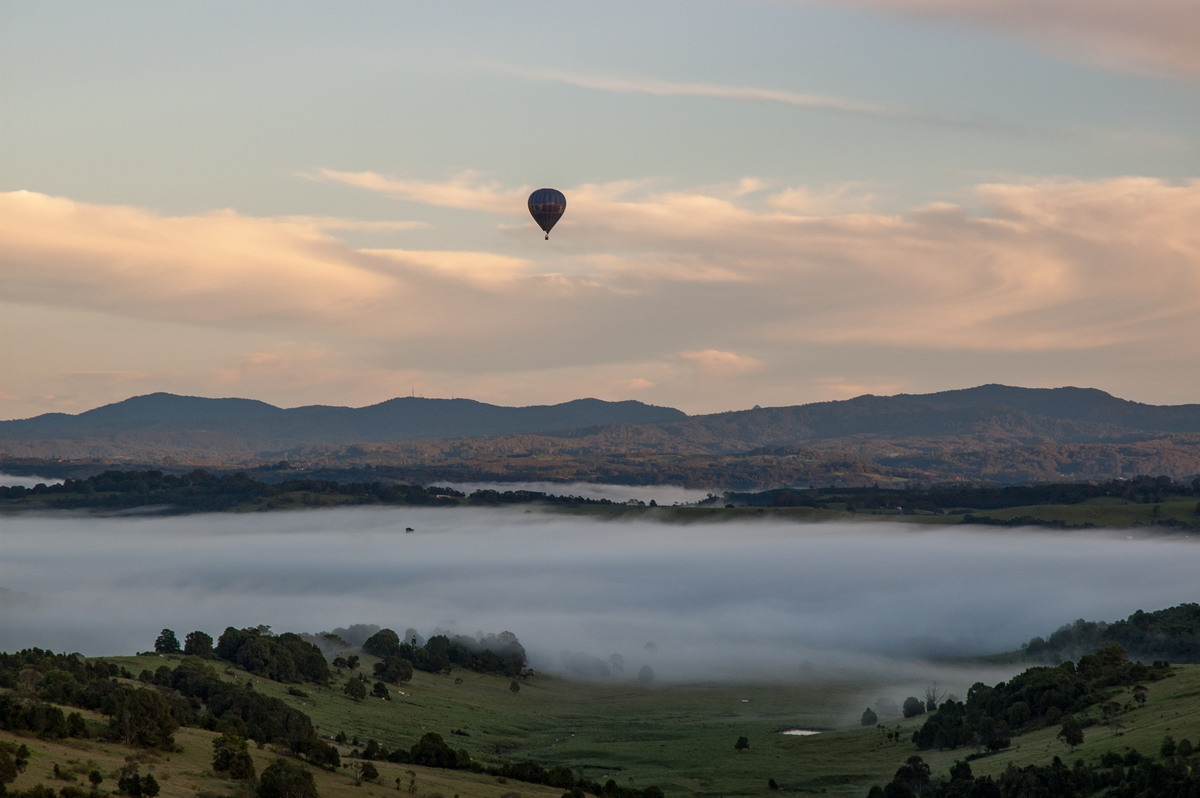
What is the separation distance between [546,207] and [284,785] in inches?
4298

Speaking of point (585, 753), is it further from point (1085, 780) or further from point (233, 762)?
point (233, 762)

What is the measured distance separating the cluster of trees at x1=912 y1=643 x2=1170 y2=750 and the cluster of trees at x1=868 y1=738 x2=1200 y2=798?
23736 mm

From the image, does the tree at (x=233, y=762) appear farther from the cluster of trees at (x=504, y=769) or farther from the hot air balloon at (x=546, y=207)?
the hot air balloon at (x=546, y=207)

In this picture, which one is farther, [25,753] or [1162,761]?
[1162,761]

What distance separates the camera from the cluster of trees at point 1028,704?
6289 inches

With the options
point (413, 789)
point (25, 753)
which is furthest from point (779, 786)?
point (25, 753)

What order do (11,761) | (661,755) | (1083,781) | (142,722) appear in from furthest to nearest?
1. (661,755)
2. (1083,781)
3. (142,722)
4. (11,761)

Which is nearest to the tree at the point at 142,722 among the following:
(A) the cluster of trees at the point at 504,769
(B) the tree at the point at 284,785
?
(B) the tree at the point at 284,785

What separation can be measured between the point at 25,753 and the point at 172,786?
34.1 ft

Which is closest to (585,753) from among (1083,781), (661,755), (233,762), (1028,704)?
(661,755)

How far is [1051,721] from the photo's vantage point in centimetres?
15900

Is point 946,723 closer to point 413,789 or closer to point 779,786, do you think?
point 779,786

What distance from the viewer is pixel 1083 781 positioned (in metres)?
118

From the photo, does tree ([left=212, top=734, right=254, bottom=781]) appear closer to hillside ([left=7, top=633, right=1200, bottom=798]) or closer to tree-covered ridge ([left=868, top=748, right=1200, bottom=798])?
hillside ([left=7, top=633, right=1200, bottom=798])
